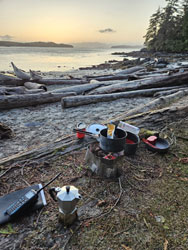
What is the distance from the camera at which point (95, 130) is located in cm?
373

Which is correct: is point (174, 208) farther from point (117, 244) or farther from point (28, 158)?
point (28, 158)

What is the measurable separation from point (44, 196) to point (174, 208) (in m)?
1.76

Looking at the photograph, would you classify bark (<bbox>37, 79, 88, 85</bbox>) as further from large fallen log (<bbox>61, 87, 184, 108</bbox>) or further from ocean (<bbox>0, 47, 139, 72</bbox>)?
ocean (<bbox>0, 47, 139, 72</bbox>)

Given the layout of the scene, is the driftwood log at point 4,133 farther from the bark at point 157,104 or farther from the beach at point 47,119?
the bark at point 157,104

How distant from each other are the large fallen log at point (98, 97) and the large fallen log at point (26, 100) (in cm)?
114

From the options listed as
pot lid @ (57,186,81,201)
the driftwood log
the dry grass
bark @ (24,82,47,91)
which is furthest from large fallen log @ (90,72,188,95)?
pot lid @ (57,186,81,201)

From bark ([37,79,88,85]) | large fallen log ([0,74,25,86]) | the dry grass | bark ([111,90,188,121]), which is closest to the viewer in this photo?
the dry grass

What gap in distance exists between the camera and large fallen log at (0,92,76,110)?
705 cm

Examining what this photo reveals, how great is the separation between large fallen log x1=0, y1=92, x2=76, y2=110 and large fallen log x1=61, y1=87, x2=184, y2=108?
114cm

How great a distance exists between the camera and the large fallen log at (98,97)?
24.0 ft

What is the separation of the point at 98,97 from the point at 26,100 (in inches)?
124

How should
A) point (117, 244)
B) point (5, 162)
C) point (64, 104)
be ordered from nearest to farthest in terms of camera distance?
point (117, 244) < point (5, 162) < point (64, 104)

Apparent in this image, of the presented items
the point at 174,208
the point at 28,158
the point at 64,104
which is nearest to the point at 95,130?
the point at 28,158

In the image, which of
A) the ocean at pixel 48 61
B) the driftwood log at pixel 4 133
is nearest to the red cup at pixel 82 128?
the driftwood log at pixel 4 133
